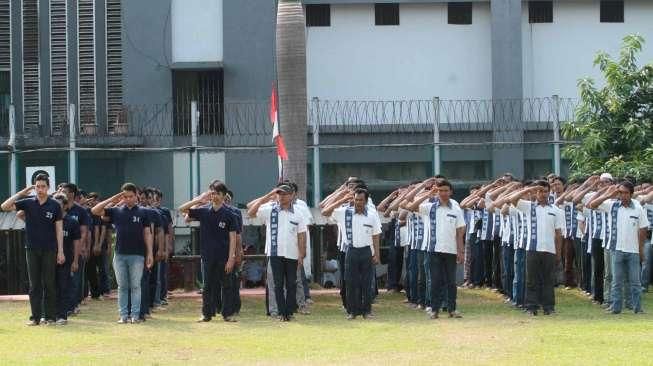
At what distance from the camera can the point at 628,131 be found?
25266 mm

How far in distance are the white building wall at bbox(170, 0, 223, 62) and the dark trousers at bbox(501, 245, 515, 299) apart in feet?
39.3

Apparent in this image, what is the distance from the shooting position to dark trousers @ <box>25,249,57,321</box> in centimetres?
1805

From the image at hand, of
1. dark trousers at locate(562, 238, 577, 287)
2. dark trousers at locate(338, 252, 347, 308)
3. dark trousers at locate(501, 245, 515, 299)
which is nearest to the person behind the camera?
dark trousers at locate(338, 252, 347, 308)

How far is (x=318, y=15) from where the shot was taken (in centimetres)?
3272

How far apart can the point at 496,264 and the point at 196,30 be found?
1076cm

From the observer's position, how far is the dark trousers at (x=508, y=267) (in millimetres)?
20891

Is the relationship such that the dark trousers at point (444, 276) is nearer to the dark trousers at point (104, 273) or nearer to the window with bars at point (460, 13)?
the dark trousers at point (104, 273)

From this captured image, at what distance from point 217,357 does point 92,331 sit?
11.2ft

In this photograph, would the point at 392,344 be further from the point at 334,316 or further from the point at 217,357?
the point at 334,316

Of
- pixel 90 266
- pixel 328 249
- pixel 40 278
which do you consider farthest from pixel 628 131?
pixel 40 278

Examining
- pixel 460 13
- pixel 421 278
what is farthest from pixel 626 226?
pixel 460 13

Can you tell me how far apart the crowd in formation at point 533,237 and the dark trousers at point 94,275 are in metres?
4.75

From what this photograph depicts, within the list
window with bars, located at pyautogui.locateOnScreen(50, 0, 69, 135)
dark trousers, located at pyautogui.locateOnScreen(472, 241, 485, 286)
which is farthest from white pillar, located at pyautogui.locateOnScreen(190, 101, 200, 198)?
window with bars, located at pyautogui.locateOnScreen(50, 0, 69, 135)

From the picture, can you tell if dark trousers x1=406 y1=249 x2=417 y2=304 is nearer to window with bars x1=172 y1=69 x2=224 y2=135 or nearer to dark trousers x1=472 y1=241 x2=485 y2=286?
dark trousers x1=472 y1=241 x2=485 y2=286
